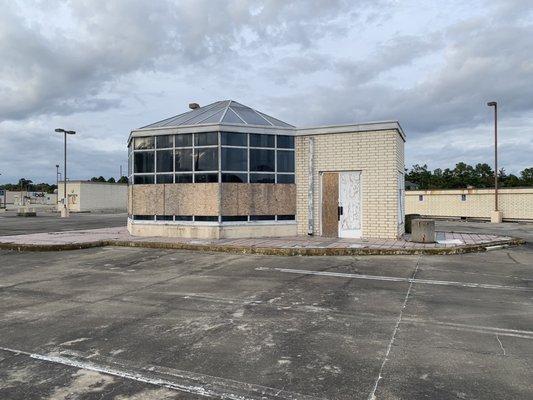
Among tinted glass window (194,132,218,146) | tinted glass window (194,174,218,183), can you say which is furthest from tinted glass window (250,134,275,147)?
tinted glass window (194,174,218,183)

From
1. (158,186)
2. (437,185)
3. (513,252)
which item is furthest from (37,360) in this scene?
(437,185)

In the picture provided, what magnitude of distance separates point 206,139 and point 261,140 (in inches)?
88.7

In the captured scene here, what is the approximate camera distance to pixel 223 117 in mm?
16984

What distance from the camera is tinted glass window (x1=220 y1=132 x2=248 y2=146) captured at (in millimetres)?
16319

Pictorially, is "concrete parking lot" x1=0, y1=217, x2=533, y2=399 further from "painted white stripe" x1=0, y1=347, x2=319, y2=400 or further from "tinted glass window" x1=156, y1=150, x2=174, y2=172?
"tinted glass window" x1=156, y1=150, x2=174, y2=172

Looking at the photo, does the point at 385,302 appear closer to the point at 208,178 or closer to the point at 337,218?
the point at 337,218

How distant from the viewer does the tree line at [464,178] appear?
59.4m

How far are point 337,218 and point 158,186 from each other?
7561mm

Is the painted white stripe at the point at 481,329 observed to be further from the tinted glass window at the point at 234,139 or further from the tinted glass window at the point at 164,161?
the tinted glass window at the point at 164,161

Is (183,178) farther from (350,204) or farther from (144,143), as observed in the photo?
(350,204)

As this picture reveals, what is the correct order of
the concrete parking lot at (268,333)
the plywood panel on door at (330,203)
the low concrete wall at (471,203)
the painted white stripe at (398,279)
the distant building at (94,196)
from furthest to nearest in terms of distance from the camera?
the distant building at (94,196) < the low concrete wall at (471,203) < the plywood panel on door at (330,203) < the painted white stripe at (398,279) < the concrete parking lot at (268,333)

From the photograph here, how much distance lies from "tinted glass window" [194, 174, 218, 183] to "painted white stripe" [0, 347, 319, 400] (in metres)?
11.6

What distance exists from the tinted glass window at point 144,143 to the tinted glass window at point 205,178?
2712mm

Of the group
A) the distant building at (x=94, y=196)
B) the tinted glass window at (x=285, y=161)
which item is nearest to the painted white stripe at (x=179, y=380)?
→ the tinted glass window at (x=285, y=161)
